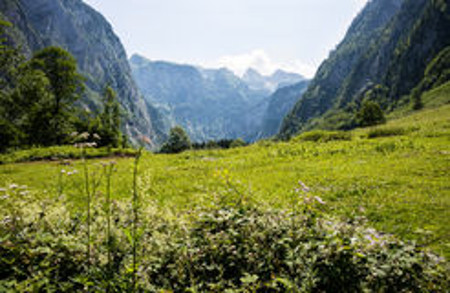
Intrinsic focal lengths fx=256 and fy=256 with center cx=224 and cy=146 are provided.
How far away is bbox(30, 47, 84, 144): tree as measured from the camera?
1588 inches

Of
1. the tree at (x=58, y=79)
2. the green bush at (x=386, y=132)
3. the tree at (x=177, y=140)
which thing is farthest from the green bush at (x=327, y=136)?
the tree at (x=177, y=140)

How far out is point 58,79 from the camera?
4134 cm

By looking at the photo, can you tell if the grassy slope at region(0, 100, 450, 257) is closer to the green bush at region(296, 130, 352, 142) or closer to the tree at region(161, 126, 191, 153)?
the green bush at region(296, 130, 352, 142)

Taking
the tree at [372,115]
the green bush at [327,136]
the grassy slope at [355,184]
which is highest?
the tree at [372,115]

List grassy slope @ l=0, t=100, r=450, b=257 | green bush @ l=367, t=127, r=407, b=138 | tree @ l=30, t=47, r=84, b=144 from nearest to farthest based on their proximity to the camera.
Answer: grassy slope @ l=0, t=100, r=450, b=257
green bush @ l=367, t=127, r=407, b=138
tree @ l=30, t=47, r=84, b=144

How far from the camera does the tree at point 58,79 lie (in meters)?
40.3

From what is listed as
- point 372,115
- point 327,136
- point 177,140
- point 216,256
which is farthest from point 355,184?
point 177,140

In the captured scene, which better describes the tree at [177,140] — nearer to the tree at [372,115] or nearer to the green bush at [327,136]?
the tree at [372,115]

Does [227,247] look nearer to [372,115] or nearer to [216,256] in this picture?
[216,256]

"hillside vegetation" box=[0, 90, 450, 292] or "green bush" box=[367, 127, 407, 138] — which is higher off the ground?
"green bush" box=[367, 127, 407, 138]

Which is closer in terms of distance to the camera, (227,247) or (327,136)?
(227,247)

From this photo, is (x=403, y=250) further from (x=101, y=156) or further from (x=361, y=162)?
(x=101, y=156)

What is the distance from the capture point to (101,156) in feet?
86.0

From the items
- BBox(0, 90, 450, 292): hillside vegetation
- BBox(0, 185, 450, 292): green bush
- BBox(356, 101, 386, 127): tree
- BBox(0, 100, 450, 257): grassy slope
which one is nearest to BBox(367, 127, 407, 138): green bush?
BBox(0, 100, 450, 257): grassy slope
